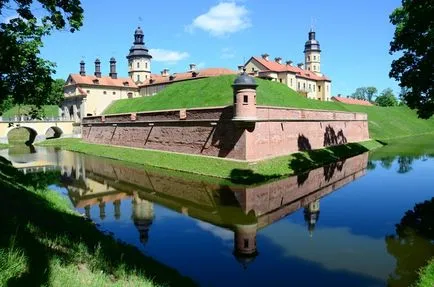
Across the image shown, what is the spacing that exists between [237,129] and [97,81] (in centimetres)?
4593

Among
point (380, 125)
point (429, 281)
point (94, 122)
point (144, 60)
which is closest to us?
point (429, 281)

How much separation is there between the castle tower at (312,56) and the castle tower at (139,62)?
32.7 m

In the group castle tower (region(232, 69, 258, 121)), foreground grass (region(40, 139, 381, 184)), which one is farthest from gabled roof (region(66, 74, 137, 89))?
castle tower (region(232, 69, 258, 121))

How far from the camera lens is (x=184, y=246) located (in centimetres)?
991

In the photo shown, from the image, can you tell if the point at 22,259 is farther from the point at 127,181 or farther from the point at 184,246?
the point at 127,181

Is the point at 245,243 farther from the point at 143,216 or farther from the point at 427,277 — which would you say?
the point at 427,277

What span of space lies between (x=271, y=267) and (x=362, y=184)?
37.1 feet

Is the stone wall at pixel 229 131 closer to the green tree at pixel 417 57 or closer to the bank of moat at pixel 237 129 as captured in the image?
the bank of moat at pixel 237 129

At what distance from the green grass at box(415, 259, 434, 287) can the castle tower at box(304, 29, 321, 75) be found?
248 feet

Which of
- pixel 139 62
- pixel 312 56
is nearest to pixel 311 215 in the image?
pixel 139 62

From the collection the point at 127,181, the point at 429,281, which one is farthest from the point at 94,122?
the point at 429,281

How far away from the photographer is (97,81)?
60.1 metres

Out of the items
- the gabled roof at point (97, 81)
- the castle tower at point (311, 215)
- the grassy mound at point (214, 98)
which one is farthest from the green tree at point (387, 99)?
the castle tower at point (311, 215)

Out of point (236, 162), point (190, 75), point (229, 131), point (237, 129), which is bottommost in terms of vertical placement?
point (236, 162)
